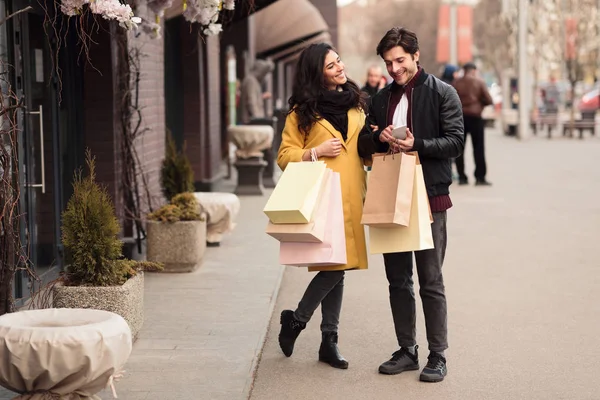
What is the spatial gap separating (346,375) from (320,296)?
468 millimetres

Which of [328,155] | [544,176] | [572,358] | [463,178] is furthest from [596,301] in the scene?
[544,176]

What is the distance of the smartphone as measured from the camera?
612 centimetres

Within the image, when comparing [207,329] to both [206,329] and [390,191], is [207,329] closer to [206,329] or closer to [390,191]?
[206,329]

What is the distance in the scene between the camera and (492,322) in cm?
809

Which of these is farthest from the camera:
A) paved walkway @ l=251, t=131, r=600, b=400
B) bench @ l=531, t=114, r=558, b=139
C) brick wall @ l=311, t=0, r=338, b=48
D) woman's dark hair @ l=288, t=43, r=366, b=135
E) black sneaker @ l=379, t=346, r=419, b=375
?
brick wall @ l=311, t=0, r=338, b=48

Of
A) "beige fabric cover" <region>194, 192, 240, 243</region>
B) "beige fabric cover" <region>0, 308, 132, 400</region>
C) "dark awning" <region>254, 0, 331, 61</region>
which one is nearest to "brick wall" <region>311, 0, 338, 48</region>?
"dark awning" <region>254, 0, 331, 61</region>

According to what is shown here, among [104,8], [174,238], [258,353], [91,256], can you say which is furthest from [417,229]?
[174,238]

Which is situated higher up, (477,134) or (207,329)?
(477,134)

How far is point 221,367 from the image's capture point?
659cm

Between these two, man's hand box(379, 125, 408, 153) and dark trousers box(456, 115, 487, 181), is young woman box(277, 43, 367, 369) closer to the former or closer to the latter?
man's hand box(379, 125, 408, 153)

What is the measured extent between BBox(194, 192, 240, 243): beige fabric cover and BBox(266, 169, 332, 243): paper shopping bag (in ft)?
16.4

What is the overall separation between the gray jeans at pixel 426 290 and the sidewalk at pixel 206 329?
888 millimetres

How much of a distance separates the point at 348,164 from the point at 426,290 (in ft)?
2.70

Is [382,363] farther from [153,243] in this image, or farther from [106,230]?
[153,243]
